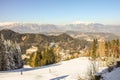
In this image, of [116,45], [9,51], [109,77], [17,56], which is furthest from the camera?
[116,45]

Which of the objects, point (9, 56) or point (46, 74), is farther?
point (9, 56)

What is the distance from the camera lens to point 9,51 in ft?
289

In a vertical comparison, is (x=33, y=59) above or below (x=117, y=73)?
below

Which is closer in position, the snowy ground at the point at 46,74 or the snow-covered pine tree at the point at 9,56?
the snowy ground at the point at 46,74

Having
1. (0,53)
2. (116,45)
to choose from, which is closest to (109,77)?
(0,53)

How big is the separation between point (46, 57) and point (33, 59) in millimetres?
7590

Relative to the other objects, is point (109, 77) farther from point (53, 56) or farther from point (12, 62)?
point (53, 56)

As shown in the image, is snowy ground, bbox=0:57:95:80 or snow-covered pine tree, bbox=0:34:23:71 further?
snow-covered pine tree, bbox=0:34:23:71

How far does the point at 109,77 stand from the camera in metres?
A: 30.7

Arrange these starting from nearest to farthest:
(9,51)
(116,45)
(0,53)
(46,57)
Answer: (0,53) < (9,51) < (46,57) < (116,45)

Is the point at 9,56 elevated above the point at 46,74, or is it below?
above

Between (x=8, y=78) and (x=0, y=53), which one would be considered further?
(x=0, y=53)

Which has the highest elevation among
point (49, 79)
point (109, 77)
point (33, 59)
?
point (109, 77)

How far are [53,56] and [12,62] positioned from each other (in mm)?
31350
